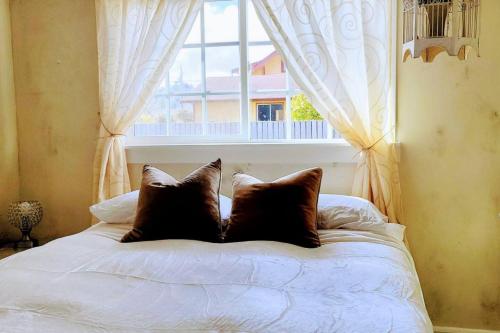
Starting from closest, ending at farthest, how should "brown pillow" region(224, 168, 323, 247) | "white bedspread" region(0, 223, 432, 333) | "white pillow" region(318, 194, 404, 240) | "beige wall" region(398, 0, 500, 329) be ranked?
"white bedspread" region(0, 223, 432, 333)
"brown pillow" region(224, 168, 323, 247)
"white pillow" region(318, 194, 404, 240)
"beige wall" region(398, 0, 500, 329)

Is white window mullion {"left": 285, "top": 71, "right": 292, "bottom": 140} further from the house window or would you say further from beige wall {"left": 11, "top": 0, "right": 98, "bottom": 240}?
beige wall {"left": 11, "top": 0, "right": 98, "bottom": 240}

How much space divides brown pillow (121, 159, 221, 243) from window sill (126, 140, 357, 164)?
49 centimetres

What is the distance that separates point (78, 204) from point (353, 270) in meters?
2.03

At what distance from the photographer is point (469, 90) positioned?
2.33 meters

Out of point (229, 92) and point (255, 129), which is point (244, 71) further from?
point (255, 129)

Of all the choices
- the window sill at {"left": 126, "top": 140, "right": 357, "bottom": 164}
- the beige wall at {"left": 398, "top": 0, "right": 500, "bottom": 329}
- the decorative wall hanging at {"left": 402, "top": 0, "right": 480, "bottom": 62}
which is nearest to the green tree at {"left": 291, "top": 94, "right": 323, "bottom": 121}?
the window sill at {"left": 126, "top": 140, "right": 357, "bottom": 164}

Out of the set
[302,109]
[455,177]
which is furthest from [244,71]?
[455,177]

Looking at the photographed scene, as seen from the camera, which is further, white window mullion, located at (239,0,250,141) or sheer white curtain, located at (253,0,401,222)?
white window mullion, located at (239,0,250,141)

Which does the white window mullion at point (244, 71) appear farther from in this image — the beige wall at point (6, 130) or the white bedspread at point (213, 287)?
the beige wall at point (6, 130)

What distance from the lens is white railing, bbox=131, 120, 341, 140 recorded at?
2701 mm

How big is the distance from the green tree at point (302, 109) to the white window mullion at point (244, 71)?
0.30 m

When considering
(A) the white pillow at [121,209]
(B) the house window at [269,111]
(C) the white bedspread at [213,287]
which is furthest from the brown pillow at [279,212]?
(B) the house window at [269,111]

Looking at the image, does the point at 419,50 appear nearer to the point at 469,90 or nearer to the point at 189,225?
the point at 469,90

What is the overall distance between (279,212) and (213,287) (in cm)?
62
